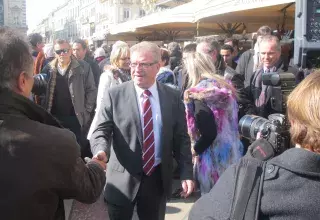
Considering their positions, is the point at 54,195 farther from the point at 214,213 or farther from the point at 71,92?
the point at 71,92

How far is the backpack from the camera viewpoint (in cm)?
121

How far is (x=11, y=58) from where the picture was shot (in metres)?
1.58

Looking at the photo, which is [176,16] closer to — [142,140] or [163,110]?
[163,110]

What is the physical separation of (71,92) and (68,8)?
12264 cm

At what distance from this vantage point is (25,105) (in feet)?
5.16

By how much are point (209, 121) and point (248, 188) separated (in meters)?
1.72

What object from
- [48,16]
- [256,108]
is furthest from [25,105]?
[48,16]

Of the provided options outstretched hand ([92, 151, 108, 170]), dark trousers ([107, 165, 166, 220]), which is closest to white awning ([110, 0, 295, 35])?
dark trousers ([107, 165, 166, 220])

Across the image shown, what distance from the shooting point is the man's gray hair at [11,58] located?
157 centimetres

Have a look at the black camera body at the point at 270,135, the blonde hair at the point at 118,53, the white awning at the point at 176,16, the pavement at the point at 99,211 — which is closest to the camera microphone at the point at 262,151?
the black camera body at the point at 270,135

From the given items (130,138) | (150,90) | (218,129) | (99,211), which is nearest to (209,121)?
→ (218,129)

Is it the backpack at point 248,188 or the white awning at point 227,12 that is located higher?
the white awning at point 227,12

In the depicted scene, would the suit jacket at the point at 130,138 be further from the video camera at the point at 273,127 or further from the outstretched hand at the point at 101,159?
the video camera at the point at 273,127

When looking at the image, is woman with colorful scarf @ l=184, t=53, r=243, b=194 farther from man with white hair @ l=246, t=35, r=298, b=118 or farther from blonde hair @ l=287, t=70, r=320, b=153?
blonde hair @ l=287, t=70, r=320, b=153
